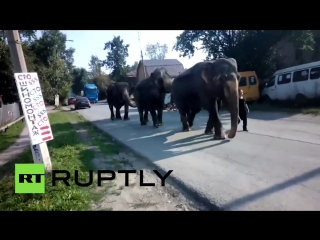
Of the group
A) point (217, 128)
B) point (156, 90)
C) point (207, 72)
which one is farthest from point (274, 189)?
point (156, 90)

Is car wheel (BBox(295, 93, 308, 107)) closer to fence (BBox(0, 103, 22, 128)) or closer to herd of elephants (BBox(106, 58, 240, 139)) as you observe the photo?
herd of elephants (BBox(106, 58, 240, 139))

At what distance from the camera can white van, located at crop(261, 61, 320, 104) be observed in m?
13.4

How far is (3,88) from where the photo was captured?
619 inches

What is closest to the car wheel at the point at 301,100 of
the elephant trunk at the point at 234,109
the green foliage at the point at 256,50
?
the green foliage at the point at 256,50

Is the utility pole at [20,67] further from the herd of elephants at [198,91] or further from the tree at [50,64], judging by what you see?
the tree at [50,64]

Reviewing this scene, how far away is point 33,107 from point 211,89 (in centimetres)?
473

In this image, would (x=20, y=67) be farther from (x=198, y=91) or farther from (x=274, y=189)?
(x=198, y=91)

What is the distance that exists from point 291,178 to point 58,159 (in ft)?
14.4

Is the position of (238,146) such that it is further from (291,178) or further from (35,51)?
(35,51)

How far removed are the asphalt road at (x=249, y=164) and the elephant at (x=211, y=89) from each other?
562 millimetres

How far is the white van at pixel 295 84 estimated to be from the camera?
528 inches

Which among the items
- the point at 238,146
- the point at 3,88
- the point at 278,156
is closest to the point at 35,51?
the point at 3,88

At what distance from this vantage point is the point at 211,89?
8281 millimetres

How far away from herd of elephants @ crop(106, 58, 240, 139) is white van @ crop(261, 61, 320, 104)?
6.00m
